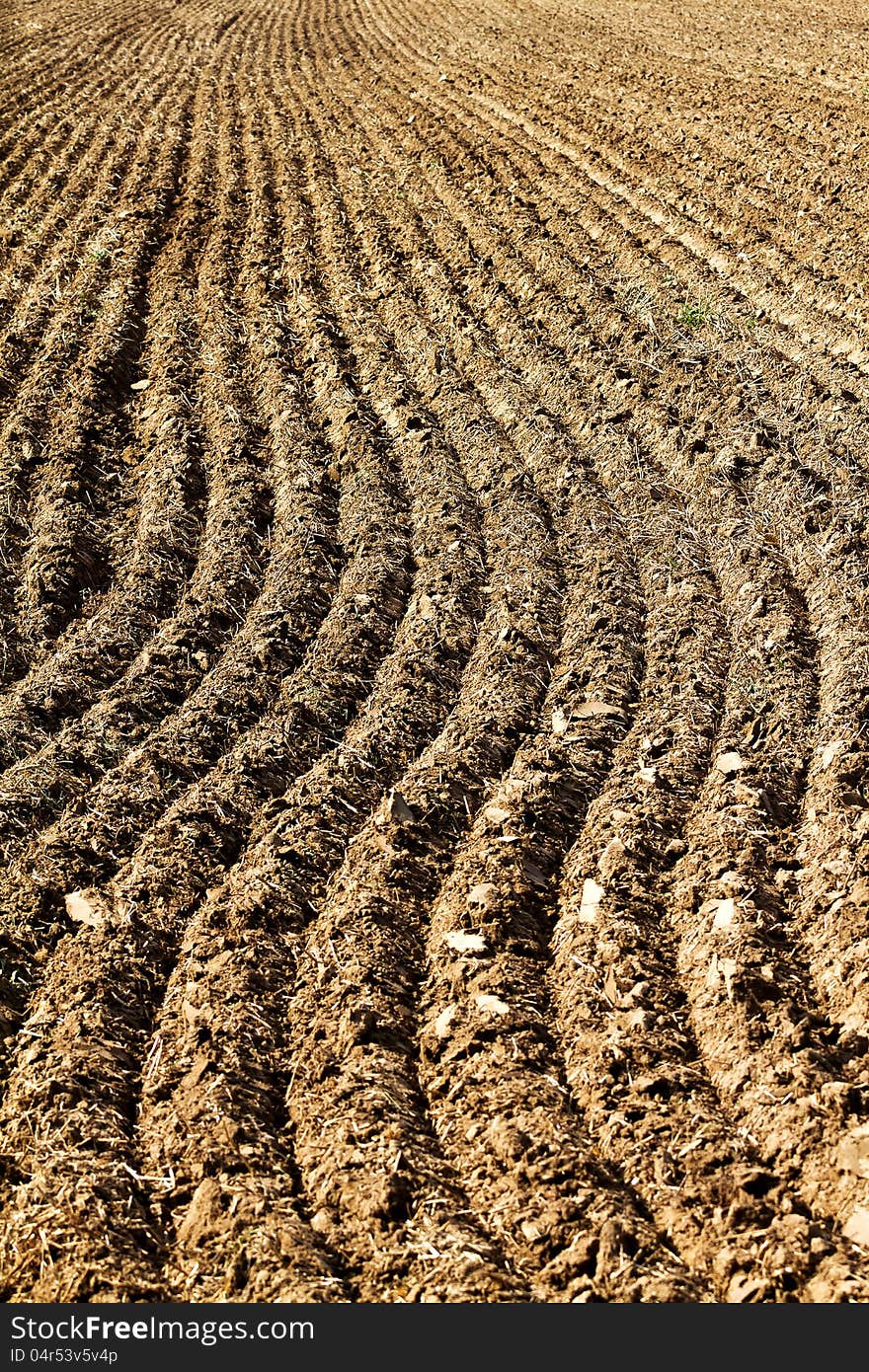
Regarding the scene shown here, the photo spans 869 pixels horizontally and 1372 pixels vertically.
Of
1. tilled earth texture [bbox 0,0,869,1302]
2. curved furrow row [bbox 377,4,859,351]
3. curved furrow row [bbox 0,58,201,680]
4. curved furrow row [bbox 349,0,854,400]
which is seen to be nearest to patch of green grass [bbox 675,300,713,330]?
tilled earth texture [bbox 0,0,869,1302]

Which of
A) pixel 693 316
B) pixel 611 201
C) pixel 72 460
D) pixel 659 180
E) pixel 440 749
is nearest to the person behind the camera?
pixel 440 749

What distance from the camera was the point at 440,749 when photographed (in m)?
5.76

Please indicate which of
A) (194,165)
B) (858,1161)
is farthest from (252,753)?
(194,165)

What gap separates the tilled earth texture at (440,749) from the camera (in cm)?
372

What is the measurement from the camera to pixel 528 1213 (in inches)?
143

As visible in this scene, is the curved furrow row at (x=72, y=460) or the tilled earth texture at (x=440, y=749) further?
the curved furrow row at (x=72, y=460)

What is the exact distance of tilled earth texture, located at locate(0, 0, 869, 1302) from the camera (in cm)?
372

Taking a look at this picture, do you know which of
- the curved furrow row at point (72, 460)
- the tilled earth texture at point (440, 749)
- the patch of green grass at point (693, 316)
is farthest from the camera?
the patch of green grass at point (693, 316)

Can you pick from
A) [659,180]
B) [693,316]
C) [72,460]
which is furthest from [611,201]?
[72,460]

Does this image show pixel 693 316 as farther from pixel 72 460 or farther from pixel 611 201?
pixel 72 460

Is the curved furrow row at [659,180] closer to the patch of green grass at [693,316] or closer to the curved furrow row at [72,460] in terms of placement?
the patch of green grass at [693,316]

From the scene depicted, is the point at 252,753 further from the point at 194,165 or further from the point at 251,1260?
the point at 194,165

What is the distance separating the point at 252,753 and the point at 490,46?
20.9m

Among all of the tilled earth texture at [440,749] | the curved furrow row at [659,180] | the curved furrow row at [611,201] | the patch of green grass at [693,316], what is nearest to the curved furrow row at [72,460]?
the tilled earth texture at [440,749]
